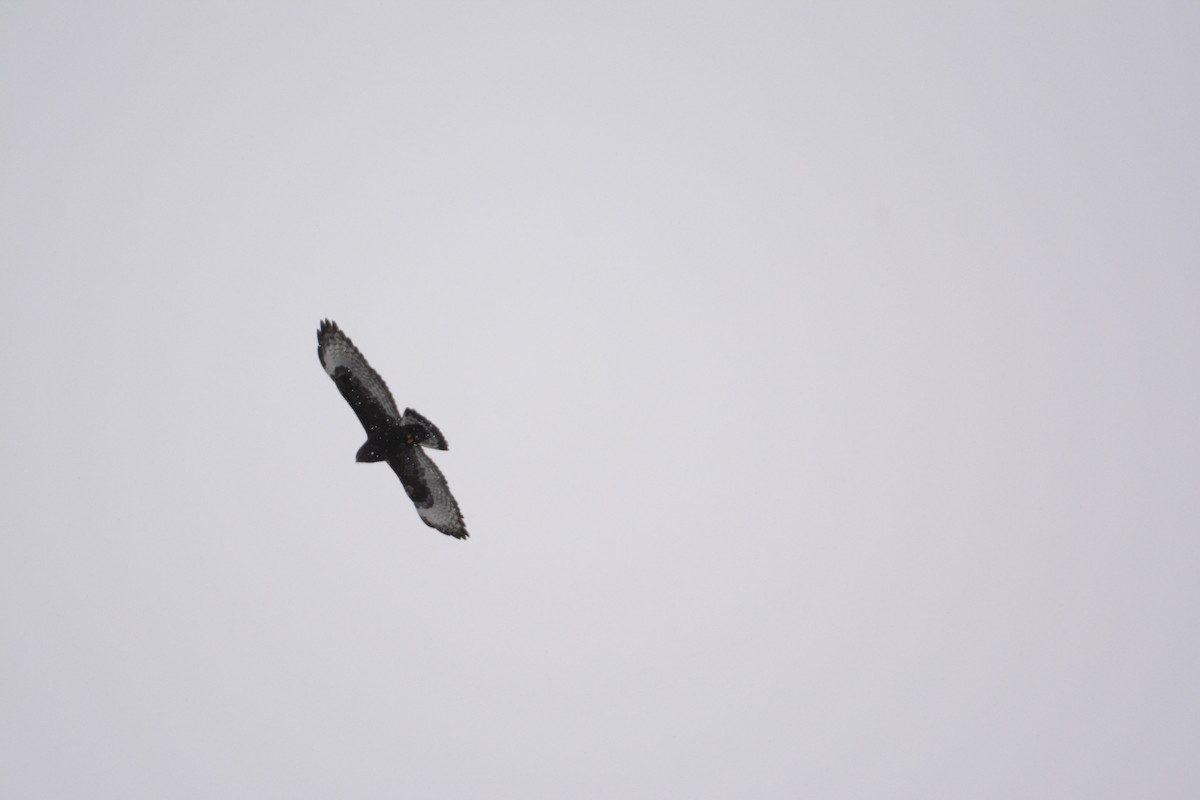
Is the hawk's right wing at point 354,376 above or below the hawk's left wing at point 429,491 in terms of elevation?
above

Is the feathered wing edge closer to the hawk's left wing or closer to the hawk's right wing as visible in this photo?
the hawk's right wing

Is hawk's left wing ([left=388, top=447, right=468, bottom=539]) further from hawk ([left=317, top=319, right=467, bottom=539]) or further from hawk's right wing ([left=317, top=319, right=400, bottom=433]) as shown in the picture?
hawk's right wing ([left=317, top=319, right=400, bottom=433])

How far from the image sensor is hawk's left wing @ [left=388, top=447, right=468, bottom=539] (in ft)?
54.2

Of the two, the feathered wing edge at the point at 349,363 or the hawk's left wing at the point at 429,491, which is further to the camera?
the hawk's left wing at the point at 429,491

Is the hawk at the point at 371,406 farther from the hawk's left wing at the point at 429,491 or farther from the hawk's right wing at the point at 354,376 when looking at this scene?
the hawk's left wing at the point at 429,491

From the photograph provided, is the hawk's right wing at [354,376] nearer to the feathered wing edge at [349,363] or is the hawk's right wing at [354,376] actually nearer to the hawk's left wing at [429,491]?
the feathered wing edge at [349,363]

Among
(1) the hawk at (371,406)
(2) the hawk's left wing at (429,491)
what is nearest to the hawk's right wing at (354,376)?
(1) the hawk at (371,406)

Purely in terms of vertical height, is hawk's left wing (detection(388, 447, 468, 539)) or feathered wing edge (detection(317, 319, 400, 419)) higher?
feathered wing edge (detection(317, 319, 400, 419))

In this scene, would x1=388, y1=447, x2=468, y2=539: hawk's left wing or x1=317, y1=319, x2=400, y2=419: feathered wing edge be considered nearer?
x1=317, y1=319, x2=400, y2=419: feathered wing edge

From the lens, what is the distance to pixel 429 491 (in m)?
17.2

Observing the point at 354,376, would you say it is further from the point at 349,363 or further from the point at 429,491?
the point at 429,491

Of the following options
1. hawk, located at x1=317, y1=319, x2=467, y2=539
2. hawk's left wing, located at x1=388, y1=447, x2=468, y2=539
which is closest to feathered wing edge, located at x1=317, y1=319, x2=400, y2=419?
hawk, located at x1=317, y1=319, x2=467, y2=539

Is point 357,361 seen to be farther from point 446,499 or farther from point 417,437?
point 446,499

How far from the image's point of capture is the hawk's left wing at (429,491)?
16.5m
